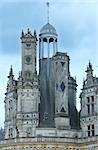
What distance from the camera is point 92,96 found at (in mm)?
63594

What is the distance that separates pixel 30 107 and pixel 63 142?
19.2 feet

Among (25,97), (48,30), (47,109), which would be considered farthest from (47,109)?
(48,30)

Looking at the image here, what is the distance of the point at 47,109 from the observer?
64938mm

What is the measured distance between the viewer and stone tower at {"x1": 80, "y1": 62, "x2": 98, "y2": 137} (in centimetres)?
6241

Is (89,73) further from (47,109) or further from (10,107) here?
(10,107)

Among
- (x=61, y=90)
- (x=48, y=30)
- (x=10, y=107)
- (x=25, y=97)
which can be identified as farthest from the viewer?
(x=48, y=30)

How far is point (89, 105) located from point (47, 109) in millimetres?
5188

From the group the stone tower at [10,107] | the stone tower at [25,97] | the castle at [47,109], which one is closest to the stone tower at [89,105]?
the castle at [47,109]

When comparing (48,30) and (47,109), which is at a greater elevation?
(48,30)

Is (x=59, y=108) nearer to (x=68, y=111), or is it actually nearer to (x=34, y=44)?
(x=68, y=111)

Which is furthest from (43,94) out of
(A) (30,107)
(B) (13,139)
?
(B) (13,139)

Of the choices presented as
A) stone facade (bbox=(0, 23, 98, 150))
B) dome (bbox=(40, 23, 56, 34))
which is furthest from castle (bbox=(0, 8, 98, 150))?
dome (bbox=(40, 23, 56, 34))

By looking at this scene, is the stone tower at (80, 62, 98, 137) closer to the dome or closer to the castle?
the castle

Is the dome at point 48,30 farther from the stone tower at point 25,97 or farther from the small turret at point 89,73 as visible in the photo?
the small turret at point 89,73
